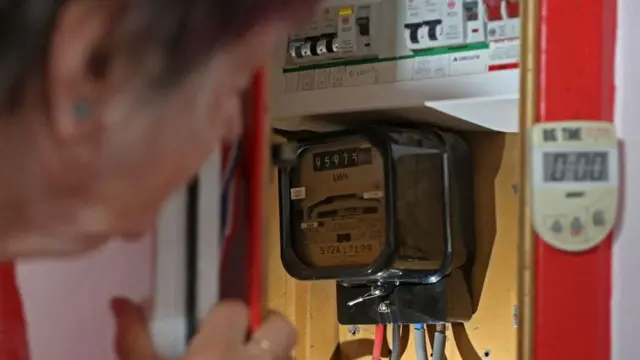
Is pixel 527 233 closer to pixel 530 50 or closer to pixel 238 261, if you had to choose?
pixel 530 50

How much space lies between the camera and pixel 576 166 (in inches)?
32.0

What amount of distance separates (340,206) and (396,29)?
0.24 m

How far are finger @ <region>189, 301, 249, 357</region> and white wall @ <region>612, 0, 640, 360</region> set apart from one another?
401 mm

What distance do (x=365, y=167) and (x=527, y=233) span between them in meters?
0.32

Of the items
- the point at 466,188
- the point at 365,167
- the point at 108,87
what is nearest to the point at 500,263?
the point at 466,188

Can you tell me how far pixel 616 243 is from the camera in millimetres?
815

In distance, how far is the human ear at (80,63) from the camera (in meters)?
0.49

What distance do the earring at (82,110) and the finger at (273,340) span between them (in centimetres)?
19

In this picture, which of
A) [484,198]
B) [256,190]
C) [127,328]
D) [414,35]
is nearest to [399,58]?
[414,35]

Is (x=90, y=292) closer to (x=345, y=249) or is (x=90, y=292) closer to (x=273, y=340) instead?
(x=273, y=340)

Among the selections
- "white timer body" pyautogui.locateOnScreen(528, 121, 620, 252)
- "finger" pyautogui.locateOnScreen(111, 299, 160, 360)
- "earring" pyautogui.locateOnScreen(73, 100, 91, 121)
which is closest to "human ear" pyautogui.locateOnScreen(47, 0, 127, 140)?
"earring" pyautogui.locateOnScreen(73, 100, 91, 121)

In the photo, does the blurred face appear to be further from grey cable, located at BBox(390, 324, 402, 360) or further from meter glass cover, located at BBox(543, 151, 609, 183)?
grey cable, located at BBox(390, 324, 402, 360)

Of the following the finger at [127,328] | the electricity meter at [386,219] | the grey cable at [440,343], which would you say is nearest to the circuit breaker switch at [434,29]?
the electricity meter at [386,219]

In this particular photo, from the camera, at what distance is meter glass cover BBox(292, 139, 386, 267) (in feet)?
3.62
